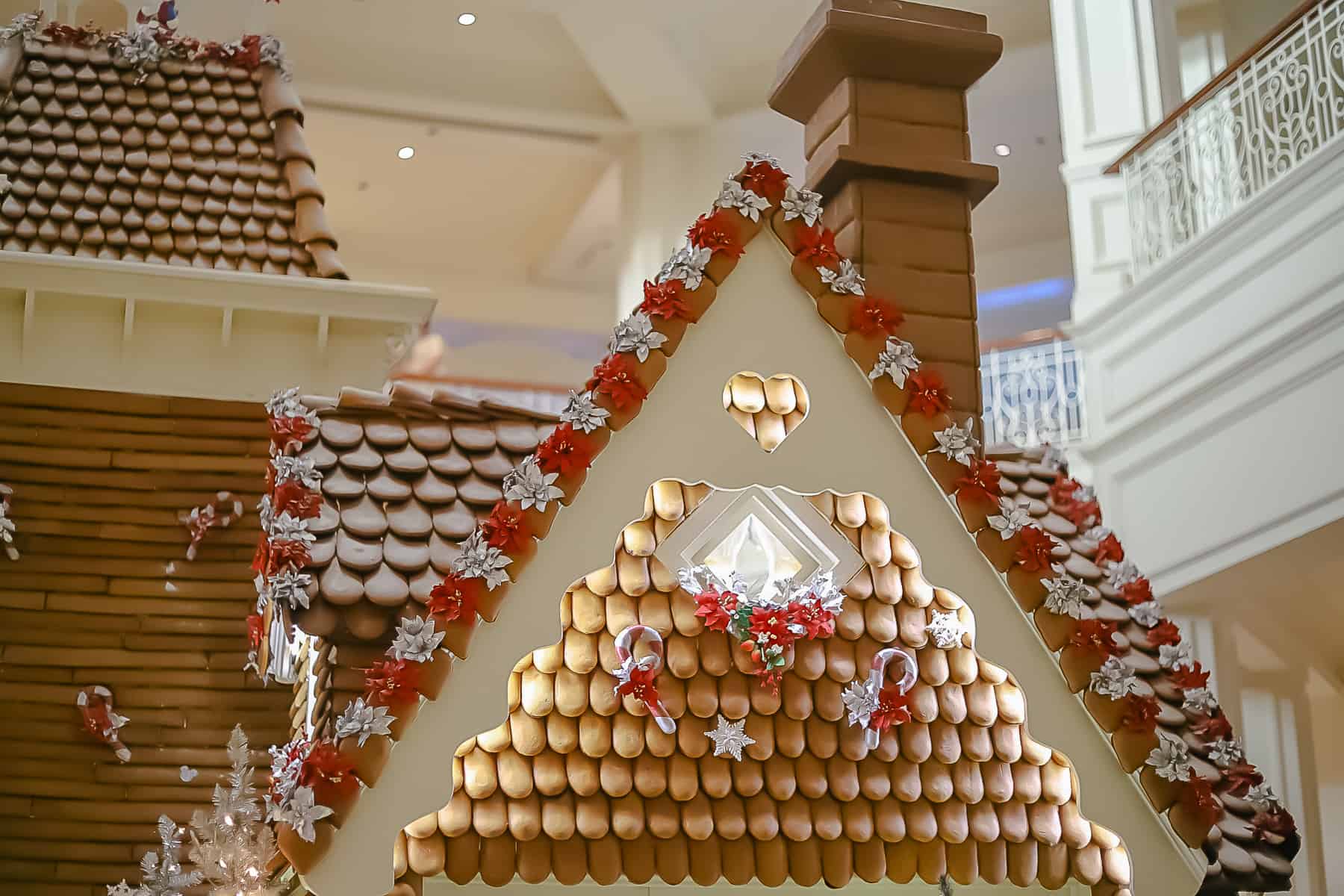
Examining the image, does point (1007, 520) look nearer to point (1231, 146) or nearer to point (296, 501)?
point (296, 501)

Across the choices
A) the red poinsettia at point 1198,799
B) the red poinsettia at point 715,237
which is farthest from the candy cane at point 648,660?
the red poinsettia at point 1198,799

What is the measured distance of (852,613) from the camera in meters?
4.64

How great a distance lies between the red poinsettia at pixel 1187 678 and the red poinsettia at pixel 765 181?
2.09 m

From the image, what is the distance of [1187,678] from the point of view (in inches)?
201

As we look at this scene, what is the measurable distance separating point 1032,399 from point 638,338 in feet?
35.3

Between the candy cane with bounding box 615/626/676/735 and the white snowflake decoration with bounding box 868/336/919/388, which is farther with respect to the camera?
the white snowflake decoration with bounding box 868/336/919/388

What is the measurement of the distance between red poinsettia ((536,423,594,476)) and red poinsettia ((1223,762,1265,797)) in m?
2.30

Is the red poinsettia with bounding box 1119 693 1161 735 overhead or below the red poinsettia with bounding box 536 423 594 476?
below

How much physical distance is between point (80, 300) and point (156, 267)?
0.44m

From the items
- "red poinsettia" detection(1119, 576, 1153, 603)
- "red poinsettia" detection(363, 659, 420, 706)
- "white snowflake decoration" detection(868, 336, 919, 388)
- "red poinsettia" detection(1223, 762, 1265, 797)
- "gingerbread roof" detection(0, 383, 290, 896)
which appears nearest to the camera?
"red poinsettia" detection(363, 659, 420, 706)

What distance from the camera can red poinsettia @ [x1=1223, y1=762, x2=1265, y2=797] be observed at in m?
4.84

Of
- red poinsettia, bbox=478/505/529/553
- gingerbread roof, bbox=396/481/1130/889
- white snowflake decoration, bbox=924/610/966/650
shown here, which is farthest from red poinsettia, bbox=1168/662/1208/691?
red poinsettia, bbox=478/505/529/553

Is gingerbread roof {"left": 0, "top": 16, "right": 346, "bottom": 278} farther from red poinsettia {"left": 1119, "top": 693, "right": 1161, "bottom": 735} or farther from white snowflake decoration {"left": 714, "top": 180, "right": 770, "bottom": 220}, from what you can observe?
red poinsettia {"left": 1119, "top": 693, "right": 1161, "bottom": 735}

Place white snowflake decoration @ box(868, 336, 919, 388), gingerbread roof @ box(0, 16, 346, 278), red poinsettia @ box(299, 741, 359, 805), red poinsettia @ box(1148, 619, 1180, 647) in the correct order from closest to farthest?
1. red poinsettia @ box(299, 741, 359, 805)
2. white snowflake decoration @ box(868, 336, 919, 388)
3. red poinsettia @ box(1148, 619, 1180, 647)
4. gingerbread roof @ box(0, 16, 346, 278)
